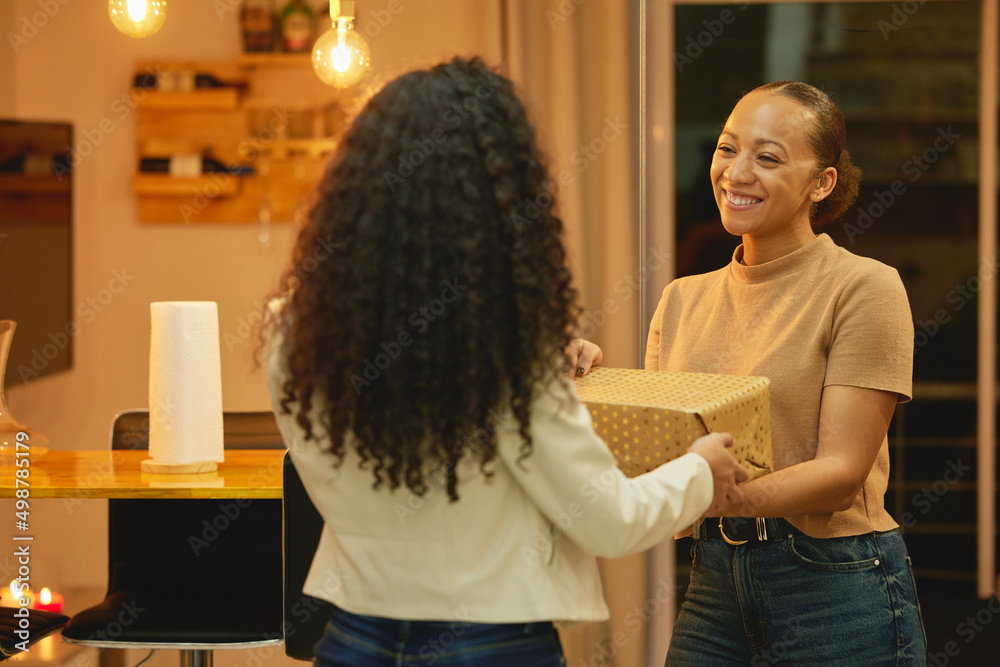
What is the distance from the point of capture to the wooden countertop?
189 cm

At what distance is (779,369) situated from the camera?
4.29 ft

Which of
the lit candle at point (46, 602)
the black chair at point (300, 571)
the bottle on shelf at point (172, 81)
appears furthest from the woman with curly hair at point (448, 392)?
the bottle on shelf at point (172, 81)

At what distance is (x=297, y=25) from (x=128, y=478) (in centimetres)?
219

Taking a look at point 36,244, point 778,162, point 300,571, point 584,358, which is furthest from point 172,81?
point 778,162

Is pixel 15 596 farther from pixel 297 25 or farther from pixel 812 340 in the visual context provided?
pixel 297 25

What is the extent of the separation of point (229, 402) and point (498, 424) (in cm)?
296

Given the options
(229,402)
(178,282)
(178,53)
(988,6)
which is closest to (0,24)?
(178,53)

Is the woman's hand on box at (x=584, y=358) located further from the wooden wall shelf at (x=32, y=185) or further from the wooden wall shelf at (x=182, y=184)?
the wooden wall shelf at (x=182, y=184)

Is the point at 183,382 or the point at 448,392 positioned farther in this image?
the point at 183,382

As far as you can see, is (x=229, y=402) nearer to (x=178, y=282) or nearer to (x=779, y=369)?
(x=178, y=282)

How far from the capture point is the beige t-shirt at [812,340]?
1.24m

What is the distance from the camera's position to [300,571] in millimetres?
1850

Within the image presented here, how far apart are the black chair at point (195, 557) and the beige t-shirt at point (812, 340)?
3.85 ft

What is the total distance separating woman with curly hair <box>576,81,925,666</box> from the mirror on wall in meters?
2.57
